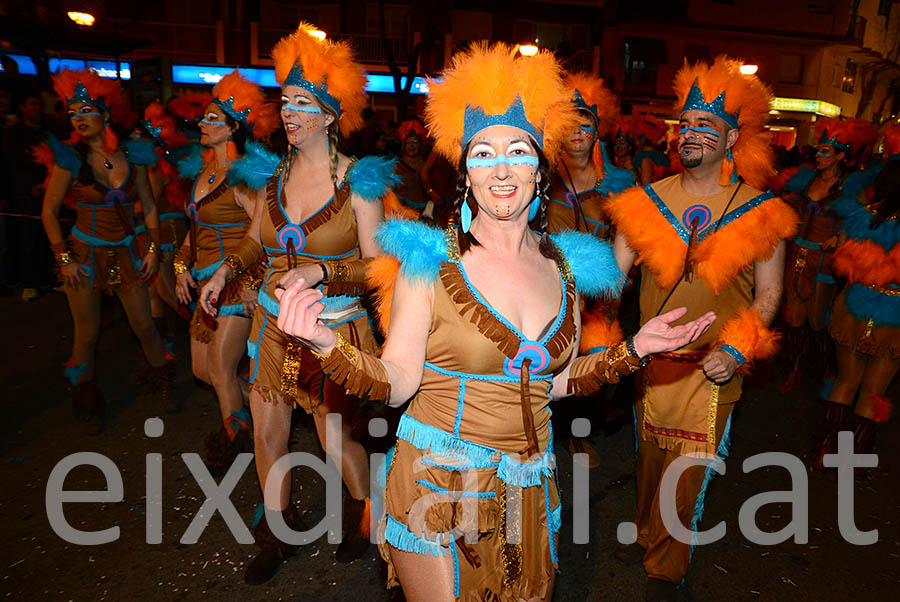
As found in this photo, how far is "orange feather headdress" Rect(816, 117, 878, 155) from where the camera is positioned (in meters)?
6.85

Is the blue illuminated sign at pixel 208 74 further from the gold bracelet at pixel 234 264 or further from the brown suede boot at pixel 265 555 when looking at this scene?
the brown suede boot at pixel 265 555

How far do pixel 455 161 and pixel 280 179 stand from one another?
1451 mm

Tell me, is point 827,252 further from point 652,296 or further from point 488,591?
point 488,591

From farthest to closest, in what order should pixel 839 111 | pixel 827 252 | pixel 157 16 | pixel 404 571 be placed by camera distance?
pixel 839 111, pixel 157 16, pixel 827 252, pixel 404 571

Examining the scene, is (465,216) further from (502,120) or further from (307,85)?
(307,85)

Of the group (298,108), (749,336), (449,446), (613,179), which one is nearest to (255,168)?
(298,108)

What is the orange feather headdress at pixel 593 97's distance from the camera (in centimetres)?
494

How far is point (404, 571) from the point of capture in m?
2.19

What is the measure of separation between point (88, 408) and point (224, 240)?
195cm

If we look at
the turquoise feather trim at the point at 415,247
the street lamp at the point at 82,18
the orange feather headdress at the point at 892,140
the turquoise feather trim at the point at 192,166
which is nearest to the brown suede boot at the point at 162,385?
the turquoise feather trim at the point at 192,166

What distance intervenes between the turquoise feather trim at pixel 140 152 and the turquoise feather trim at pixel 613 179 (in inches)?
170

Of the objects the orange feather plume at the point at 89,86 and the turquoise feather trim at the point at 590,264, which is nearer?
the turquoise feather trim at the point at 590,264

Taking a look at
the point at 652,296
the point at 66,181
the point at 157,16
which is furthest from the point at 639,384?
the point at 157,16

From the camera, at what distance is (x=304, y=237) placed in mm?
3332
